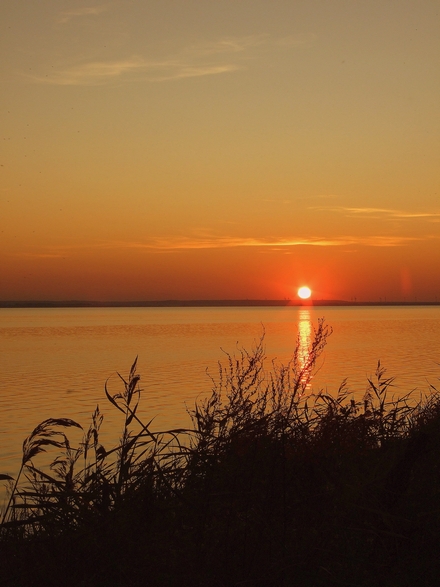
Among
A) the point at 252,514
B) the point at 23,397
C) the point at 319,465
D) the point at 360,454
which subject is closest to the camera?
the point at 252,514

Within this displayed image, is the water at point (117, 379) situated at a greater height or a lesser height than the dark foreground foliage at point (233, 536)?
lesser

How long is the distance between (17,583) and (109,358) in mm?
46720

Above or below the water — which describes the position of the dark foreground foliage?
above

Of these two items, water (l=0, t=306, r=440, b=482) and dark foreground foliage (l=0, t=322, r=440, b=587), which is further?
water (l=0, t=306, r=440, b=482)

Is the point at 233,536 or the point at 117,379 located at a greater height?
the point at 233,536

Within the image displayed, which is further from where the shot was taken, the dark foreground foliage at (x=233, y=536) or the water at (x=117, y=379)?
the water at (x=117, y=379)

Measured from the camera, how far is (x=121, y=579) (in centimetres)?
534

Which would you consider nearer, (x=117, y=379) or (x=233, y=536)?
(x=233, y=536)

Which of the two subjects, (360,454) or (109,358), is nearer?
(360,454)

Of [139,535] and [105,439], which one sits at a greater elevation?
[139,535]

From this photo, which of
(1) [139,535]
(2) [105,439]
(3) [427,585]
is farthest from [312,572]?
(2) [105,439]

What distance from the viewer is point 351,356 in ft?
165

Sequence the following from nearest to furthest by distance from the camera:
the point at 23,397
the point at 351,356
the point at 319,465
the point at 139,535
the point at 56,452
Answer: the point at 139,535, the point at 319,465, the point at 56,452, the point at 23,397, the point at 351,356

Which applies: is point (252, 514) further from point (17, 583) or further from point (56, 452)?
point (56, 452)
